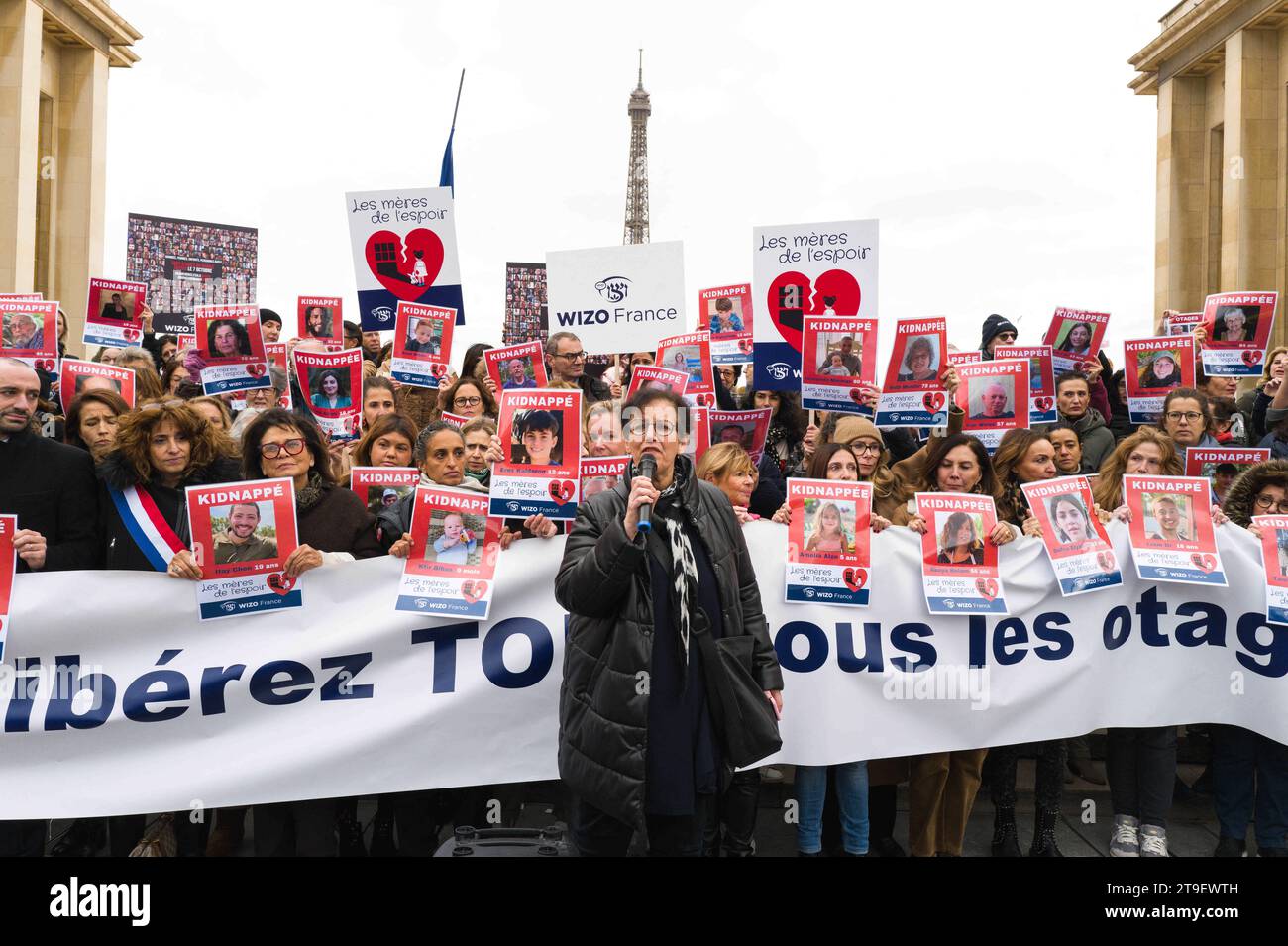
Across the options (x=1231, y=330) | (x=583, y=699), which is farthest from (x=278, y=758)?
(x=1231, y=330)

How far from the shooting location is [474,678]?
5180 mm

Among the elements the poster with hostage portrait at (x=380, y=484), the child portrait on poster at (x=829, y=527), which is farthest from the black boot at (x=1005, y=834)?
the poster with hostage portrait at (x=380, y=484)

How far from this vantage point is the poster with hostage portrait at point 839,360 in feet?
22.2

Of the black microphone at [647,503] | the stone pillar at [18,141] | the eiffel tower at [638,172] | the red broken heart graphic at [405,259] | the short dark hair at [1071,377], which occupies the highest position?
the eiffel tower at [638,172]

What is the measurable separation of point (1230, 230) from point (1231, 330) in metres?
18.5

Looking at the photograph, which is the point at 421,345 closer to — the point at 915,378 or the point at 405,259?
the point at 405,259

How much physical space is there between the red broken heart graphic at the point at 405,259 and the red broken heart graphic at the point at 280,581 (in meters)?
3.96

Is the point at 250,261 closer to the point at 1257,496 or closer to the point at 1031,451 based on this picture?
the point at 1031,451

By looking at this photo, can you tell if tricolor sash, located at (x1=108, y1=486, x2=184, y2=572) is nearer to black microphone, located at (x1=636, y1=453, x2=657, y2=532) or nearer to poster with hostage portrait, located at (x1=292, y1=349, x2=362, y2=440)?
black microphone, located at (x1=636, y1=453, x2=657, y2=532)

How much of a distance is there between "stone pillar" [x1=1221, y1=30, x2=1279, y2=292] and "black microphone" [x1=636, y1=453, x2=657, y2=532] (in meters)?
23.5

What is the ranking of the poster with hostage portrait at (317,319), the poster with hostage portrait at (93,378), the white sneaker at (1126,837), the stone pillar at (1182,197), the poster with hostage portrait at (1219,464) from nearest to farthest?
the white sneaker at (1126,837)
the poster with hostage portrait at (1219,464)
the poster with hostage portrait at (93,378)
the poster with hostage portrait at (317,319)
the stone pillar at (1182,197)

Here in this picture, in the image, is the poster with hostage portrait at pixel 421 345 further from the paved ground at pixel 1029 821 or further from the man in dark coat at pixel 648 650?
the man in dark coat at pixel 648 650

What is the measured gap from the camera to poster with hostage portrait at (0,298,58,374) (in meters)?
7.73

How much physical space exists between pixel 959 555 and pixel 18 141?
23061 millimetres
